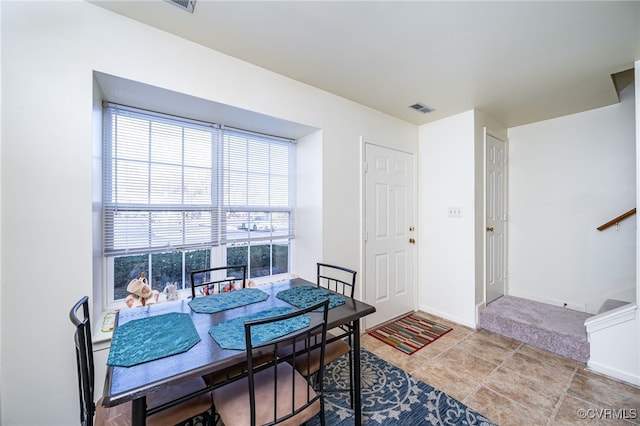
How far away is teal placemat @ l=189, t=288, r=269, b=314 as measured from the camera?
5.16 ft

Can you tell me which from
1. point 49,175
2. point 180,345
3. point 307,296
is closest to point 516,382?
point 307,296

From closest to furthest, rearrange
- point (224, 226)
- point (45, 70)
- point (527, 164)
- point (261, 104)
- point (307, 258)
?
point (45, 70), point (261, 104), point (224, 226), point (307, 258), point (527, 164)

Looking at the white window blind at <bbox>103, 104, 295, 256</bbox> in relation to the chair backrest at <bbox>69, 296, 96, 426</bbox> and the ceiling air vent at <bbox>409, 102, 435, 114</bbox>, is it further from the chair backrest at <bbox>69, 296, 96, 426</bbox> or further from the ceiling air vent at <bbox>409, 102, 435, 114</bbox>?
the ceiling air vent at <bbox>409, 102, 435, 114</bbox>

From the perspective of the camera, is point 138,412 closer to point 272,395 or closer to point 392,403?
point 272,395

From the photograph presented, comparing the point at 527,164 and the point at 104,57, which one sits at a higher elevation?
the point at 104,57

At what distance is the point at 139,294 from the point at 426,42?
2783mm

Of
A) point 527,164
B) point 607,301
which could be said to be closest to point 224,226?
point 527,164

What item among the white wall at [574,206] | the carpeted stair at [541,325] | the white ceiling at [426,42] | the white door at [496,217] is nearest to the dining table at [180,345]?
the white ceiling at [426,42]

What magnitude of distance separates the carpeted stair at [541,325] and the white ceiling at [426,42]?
234 cm

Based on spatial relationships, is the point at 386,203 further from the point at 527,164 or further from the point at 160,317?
the point at 160,317

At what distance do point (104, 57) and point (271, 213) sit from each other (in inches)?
67.2

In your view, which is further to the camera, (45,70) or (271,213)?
(271,213)

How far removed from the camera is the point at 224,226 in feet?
7.82

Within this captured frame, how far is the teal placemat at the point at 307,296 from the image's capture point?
1660 mm
